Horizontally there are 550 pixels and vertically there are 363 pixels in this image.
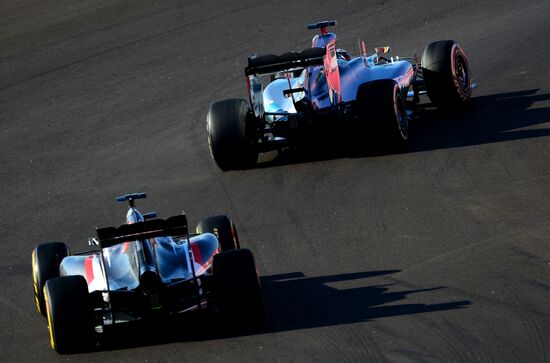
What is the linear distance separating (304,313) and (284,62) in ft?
19.8

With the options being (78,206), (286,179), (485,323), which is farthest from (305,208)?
(485,323)

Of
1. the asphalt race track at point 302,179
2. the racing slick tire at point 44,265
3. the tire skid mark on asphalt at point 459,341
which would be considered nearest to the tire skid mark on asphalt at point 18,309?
the asphalt race track at point 302,179

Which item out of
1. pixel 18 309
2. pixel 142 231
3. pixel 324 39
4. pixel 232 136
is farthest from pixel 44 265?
pixel 324 39

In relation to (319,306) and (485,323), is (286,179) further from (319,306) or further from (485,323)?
(485,323)

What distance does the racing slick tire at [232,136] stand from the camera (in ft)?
59.9

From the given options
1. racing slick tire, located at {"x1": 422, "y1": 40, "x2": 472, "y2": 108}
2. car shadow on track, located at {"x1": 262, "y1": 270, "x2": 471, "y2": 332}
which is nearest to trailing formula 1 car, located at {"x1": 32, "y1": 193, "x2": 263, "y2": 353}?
car shadow on track, located at {"x1": 262, "y1": 270, "x2": 471, "y2": 332}

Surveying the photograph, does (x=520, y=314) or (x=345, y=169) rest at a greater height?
(x=345, y=169)

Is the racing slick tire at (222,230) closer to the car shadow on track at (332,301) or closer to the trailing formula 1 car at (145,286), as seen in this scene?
the car shadow on track at (332,301)

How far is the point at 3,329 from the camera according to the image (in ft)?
43.8

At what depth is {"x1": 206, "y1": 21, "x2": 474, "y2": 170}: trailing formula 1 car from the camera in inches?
705

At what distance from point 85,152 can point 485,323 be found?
1095cm

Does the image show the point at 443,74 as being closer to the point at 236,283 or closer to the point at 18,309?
the point at 18,309

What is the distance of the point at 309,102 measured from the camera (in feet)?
60.8

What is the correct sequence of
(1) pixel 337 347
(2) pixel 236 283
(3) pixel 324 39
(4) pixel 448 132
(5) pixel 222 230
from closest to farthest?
1. (1) pixel 337 347
2. (2) pixel 236 283
3. (5) pixel 222 230
4. (4) pixel 448 132
5. (3) pixel 324 39
